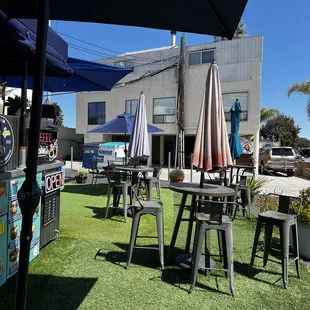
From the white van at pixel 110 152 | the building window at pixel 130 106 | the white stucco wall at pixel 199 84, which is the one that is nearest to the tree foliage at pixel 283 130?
the white stucco wall at pixel 199 84

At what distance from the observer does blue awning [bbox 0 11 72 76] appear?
269 centimetres

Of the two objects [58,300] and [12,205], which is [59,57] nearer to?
[12,205]

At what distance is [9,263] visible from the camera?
2.92 meters

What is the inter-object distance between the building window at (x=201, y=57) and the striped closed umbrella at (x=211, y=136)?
16048mm

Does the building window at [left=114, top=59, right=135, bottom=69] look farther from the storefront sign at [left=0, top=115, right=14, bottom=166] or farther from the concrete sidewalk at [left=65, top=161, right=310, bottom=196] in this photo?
the storefront sign at [left=0, top=115, right=14, bottom=166]

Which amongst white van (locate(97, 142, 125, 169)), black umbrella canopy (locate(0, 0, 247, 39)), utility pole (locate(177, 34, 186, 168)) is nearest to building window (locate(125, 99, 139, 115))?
utility pole (locate(177, 34, 186, 168))

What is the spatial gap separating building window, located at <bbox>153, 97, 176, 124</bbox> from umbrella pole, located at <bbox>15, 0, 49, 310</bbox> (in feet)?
60.5

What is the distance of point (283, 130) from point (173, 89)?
34258mm

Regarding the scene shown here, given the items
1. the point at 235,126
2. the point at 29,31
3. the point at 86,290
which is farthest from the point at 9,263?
the point at 235,126

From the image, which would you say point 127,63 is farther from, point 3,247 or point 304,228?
point 3,247

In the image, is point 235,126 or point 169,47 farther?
point 169,47

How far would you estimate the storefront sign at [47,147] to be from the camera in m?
3.61

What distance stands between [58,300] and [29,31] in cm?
254

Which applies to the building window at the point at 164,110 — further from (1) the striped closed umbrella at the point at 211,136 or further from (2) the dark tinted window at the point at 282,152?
(1) the striped closed umbrella at the point at 211,136
